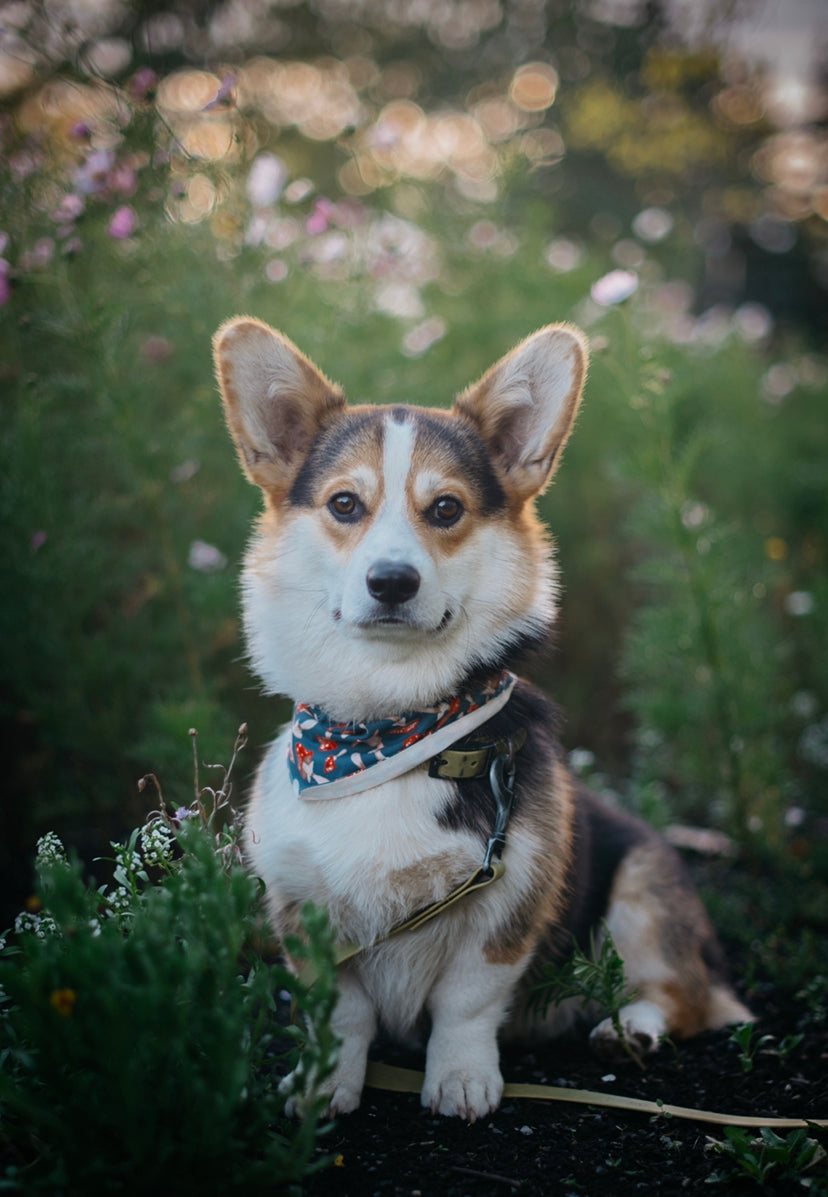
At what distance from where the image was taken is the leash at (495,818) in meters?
2.20

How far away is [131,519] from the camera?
13.3 feet

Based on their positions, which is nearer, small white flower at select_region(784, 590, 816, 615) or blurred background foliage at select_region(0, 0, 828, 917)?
blurred background foliage at select_region(0, 0, 828, 917)

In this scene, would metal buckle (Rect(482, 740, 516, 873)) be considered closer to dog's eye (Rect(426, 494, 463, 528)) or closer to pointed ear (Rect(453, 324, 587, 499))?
dog's eye (Rect(426, 494, 463, 528))

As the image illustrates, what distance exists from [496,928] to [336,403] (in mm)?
1506

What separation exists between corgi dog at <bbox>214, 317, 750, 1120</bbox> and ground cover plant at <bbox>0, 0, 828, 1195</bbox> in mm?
230

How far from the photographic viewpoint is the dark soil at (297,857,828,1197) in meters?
1.99

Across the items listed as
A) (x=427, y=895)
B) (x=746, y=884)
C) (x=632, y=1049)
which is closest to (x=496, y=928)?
(x=427, y=895)

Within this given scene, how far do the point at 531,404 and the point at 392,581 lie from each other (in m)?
0.79

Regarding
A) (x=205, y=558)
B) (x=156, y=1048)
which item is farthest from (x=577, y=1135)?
(x=205, y=558)

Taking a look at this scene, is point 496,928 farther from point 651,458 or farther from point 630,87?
point 630,87

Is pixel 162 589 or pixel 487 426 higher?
pixel 487 426

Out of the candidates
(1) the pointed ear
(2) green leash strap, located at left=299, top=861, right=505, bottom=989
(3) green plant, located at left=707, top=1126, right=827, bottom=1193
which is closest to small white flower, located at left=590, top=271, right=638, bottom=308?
(1) the pointed ear

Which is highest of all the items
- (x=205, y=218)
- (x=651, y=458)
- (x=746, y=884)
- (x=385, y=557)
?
(x=205, y=218)

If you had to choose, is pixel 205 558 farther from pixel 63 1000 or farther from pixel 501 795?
pixel 63 1000
